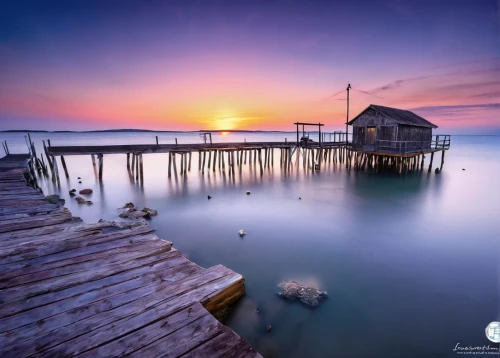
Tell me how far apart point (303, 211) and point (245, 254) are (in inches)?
187

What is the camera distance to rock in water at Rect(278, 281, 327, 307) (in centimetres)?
483

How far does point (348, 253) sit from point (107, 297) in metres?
6.32

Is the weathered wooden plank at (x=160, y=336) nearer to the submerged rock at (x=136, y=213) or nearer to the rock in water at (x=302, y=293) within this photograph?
the rock in water at (x=302, y=293)

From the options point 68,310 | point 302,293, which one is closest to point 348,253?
point 302,293

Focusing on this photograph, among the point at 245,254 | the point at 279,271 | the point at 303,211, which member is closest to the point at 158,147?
the point at 303,211

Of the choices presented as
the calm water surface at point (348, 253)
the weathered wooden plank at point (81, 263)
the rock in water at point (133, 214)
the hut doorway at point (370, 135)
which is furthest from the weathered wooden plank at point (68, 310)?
the hut doorway at point (370, 135)

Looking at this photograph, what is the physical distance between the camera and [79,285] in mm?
2830

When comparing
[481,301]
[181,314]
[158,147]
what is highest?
[158,147]

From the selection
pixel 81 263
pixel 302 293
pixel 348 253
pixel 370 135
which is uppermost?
pixel 370 135

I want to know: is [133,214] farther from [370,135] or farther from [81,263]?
[370,135]

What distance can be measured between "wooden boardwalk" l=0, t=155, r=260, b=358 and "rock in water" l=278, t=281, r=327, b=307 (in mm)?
1889

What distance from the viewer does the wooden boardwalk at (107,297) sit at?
6.77ft

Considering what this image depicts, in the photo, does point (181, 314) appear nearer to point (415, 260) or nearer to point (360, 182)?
point (415, 260)

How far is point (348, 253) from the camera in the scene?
714cm
